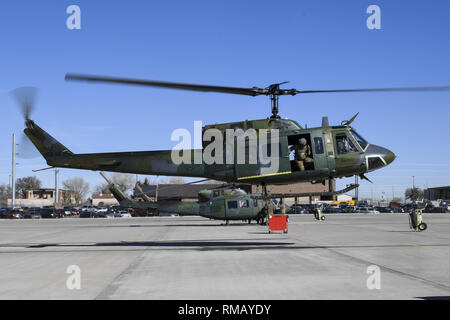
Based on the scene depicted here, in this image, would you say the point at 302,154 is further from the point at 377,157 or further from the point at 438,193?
the point at 438,193

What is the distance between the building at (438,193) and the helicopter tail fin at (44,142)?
458ft

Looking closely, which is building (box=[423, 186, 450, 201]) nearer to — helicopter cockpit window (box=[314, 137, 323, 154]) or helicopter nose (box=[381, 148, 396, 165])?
helicopter nose (box=[381, 148, 396, 165])

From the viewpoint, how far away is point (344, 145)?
16094 millimetres

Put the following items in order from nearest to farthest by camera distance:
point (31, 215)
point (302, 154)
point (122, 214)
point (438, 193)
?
1. point (302, 154)
2. point (31, 215)
3. point (122, 214)
4. point (438, 193)

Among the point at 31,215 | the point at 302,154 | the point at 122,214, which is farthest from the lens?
the point at 122,214

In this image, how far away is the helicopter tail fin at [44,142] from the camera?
1880 centimetres

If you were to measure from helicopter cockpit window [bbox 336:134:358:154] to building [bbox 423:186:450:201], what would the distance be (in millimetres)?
136297

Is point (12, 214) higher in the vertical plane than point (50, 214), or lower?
higher

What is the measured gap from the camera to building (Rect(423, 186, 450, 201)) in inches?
5482

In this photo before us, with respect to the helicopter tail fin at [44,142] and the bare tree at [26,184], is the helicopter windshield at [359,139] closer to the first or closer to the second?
the helicopter tail fin at [44,142]

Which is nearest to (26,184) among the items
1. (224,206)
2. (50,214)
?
(50,214)

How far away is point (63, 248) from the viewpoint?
62.5 ft

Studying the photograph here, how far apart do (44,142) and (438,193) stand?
146517 mm
